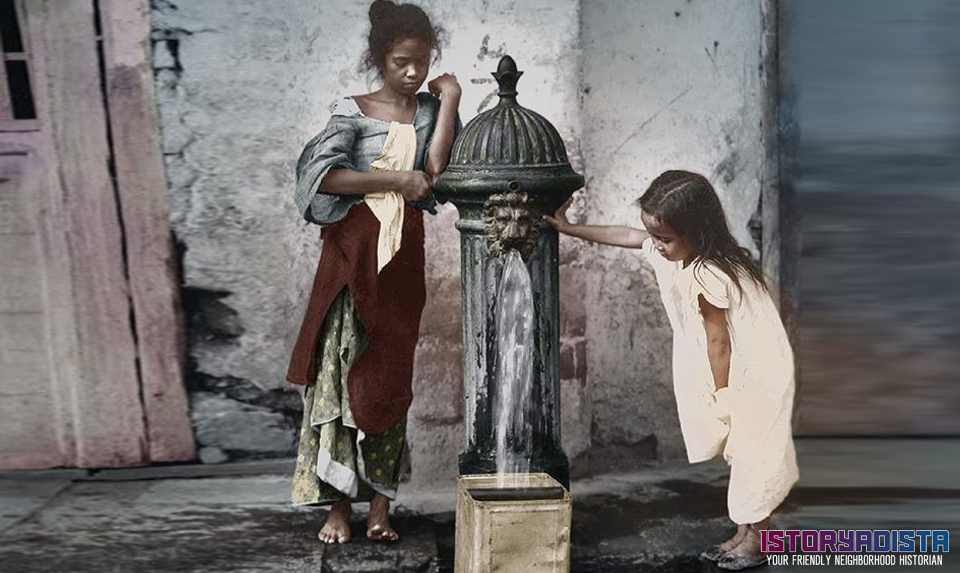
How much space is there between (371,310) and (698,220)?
3.83ft

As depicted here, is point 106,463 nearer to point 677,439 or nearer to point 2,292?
point 2,292

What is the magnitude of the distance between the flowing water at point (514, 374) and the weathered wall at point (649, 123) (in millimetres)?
933

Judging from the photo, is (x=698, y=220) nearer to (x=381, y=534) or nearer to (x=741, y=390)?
(x=741, y=390)

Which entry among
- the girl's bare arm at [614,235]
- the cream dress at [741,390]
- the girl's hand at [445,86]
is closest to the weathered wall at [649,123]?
the girl's bare arm at [614,235]

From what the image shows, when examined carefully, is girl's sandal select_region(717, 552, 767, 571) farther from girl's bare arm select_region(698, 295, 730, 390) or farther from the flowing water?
the flowing water

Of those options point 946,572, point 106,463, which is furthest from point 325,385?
point 946,572

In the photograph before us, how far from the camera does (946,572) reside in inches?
141

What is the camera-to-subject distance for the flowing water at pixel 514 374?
12.4 ft

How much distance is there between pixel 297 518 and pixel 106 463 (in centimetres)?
104

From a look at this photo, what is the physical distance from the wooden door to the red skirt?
97 cm

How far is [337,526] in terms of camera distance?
13.2 feet

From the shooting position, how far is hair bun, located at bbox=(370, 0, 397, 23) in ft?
14.1

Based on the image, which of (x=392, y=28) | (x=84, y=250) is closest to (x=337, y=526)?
(x=84, y=250)

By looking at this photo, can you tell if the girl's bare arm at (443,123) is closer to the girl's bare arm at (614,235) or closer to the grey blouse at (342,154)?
the grey blouse at (342,154)
